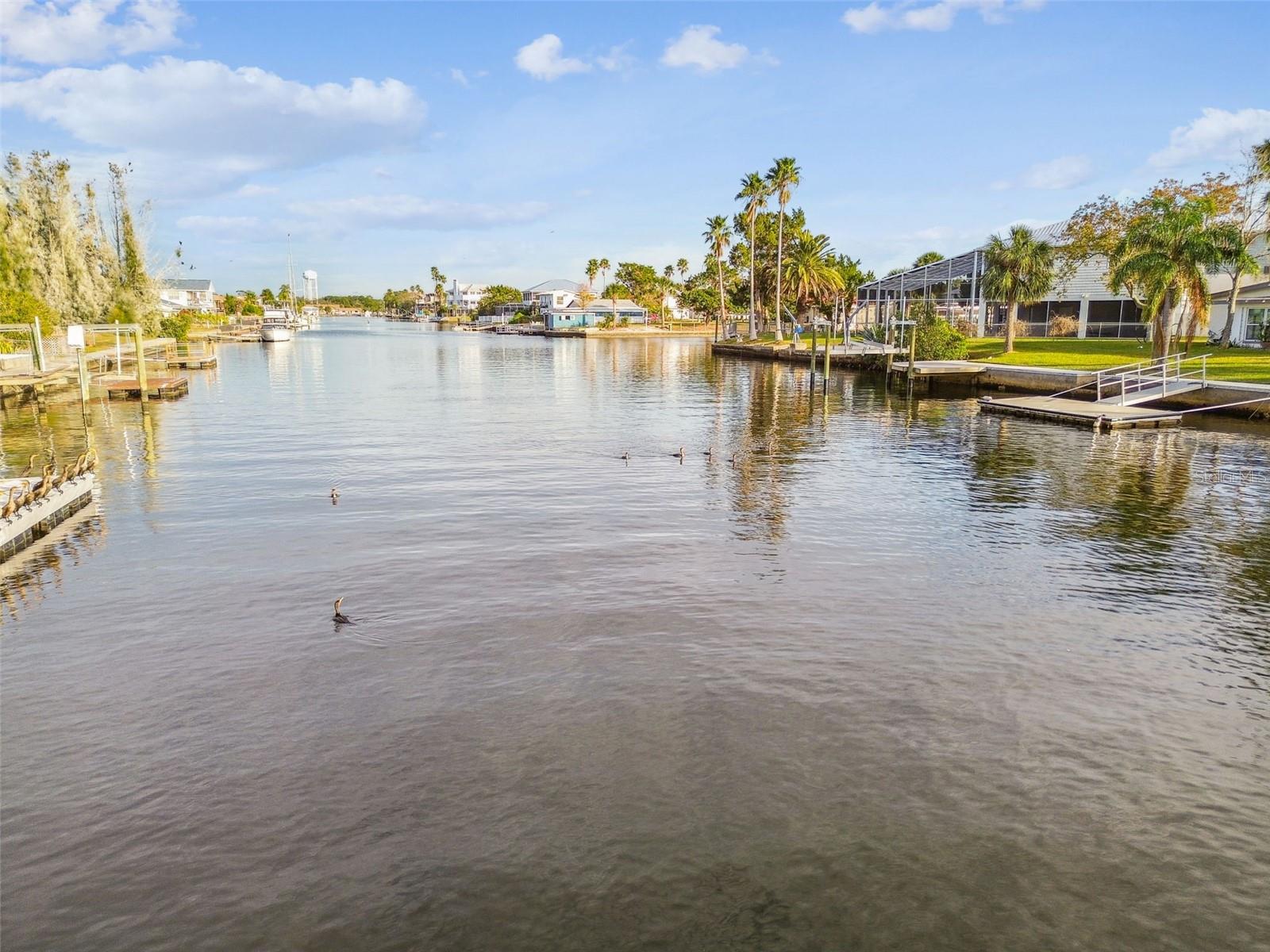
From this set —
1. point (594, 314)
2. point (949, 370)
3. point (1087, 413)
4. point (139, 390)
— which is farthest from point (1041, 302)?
point (594, 314)

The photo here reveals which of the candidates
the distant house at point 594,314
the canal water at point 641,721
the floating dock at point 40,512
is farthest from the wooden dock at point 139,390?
the distant house at point 594,314

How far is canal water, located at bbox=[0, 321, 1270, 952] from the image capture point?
776cm

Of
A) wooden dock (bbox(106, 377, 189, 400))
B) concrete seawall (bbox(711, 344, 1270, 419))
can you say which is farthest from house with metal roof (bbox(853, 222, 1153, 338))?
wooden dock (bbox(106, 377, 189, 400))

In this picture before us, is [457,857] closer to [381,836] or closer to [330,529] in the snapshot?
[381,836]

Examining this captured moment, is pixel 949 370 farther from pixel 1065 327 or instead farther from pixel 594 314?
pixel 594 314

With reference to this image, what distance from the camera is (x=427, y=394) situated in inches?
2228

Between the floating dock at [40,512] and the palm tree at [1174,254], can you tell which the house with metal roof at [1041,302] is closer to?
the palm tree at [1174,254]

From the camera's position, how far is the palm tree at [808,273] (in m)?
112

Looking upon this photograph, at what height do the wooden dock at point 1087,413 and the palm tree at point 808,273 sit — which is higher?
the palm tree at point 808,273

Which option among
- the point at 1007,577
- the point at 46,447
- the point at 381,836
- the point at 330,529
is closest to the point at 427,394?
the point at 46,447

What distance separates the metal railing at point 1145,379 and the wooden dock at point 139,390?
167 feet

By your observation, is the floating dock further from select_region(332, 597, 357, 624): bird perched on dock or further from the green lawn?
the green lawn

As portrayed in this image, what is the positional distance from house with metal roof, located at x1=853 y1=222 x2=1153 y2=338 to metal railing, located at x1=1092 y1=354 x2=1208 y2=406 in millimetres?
24649

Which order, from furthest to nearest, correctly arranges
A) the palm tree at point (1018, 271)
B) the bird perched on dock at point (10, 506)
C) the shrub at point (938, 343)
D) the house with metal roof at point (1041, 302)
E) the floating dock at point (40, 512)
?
the house with metal roof at point (1041, 302) → the shrub at point (938, 343) → the palm tree at point (1018, 271) → the bird perched on dock at point (10, 506) → the floating dock at point (40, 512)
